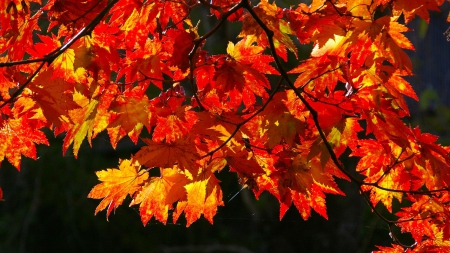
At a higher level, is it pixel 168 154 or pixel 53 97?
pixel 53 97

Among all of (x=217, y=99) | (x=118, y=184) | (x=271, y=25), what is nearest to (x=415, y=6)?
(x=271, y=25)

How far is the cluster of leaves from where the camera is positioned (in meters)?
1.21

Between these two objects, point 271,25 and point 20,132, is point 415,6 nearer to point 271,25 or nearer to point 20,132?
point 271,25

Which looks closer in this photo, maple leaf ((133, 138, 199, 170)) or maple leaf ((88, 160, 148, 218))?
maple leaf ((133, 138, 199, 170))

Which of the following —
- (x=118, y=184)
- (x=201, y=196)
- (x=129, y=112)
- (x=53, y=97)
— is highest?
(x=53, y=97)

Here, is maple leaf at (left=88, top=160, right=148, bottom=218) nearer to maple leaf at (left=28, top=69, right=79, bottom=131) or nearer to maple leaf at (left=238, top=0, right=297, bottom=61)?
maple leaf at (left=28, top=69, right=79, bottom=131)

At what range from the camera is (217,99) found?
1.35m

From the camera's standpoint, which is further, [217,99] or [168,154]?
[217,99]

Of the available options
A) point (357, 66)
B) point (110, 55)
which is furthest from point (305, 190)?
point (110, 55)

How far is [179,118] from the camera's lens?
1288 mm

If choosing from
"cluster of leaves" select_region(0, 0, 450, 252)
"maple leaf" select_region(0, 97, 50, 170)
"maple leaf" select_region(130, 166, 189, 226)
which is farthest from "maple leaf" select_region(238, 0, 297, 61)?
"maple leaf" select_region(0, 97, 50, 170)

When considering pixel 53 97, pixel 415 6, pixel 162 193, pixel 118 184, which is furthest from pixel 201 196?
pixel 415 6

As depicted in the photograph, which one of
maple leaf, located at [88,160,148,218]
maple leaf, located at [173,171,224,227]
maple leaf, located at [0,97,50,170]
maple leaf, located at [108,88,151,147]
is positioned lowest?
maple leaf, located at [173,171,224,227]

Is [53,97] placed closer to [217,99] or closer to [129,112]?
[129,112]
